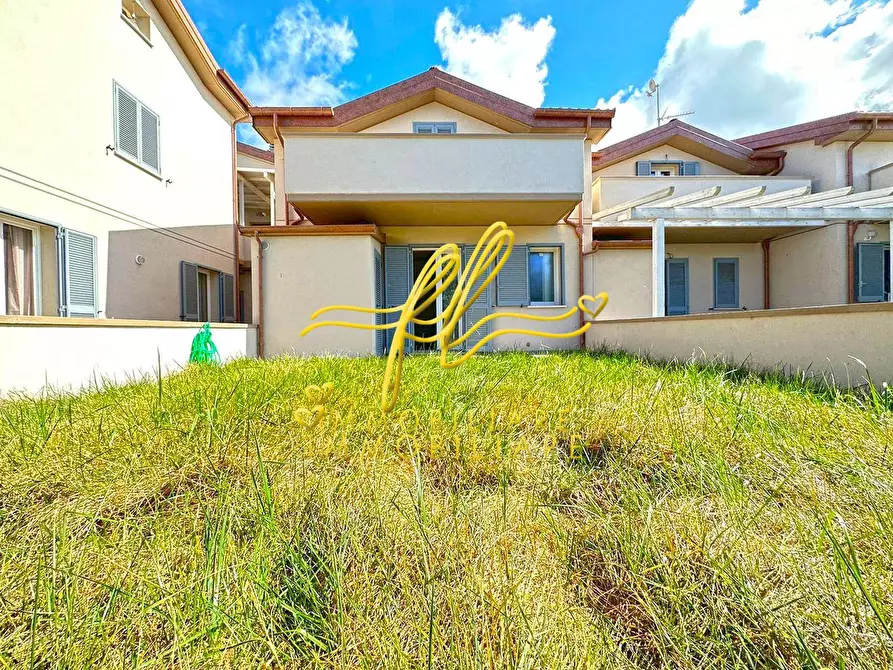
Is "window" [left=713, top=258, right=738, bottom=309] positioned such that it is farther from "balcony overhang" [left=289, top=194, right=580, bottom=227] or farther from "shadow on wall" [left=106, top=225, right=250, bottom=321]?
"shadow on wall" [left=106, top=225, right=250, bottom=321]

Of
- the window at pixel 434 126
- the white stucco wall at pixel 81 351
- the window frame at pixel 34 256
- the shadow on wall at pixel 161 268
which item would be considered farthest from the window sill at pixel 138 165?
the window at pixel 434 126

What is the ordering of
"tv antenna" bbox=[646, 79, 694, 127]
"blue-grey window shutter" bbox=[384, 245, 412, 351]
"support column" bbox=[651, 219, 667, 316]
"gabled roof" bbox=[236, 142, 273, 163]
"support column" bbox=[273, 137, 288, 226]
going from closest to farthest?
"support column" bbox=[651, 219, 667, 316], "support column" bbox=[273, 137, 288, 226], "blue-grey window shutter" bbox=[384, 245, 412, 351], "gabled roof" bbox=[236, 142, 273, 163], "tv antenna" bbox=[646, 79, 694, 127]

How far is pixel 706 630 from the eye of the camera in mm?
→ 1144

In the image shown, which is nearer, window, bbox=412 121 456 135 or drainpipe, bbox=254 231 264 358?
drainpipe, bbox=254 231 264 358

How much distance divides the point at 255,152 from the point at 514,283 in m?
10.5

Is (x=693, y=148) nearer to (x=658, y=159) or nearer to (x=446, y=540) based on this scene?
(x=658, y=159)

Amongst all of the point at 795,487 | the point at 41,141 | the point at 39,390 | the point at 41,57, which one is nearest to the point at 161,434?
the point at 39,390

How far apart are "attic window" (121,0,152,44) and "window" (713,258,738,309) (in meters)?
15.6

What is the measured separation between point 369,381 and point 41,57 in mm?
7746

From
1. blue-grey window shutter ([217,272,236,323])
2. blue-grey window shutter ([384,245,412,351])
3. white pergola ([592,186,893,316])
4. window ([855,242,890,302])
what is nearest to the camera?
white pergola ([592,186,893,316])

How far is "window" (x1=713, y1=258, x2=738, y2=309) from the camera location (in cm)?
1103

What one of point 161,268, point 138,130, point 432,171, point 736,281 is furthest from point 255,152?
point 736,281

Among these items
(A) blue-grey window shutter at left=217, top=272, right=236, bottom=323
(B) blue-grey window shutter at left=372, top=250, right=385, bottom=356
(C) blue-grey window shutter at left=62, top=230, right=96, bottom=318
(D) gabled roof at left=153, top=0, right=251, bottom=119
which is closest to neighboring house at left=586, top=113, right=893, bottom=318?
(B) blue-grey window shutter at left=372, top=250, right=385, bottom=356

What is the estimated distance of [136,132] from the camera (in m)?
7.53
